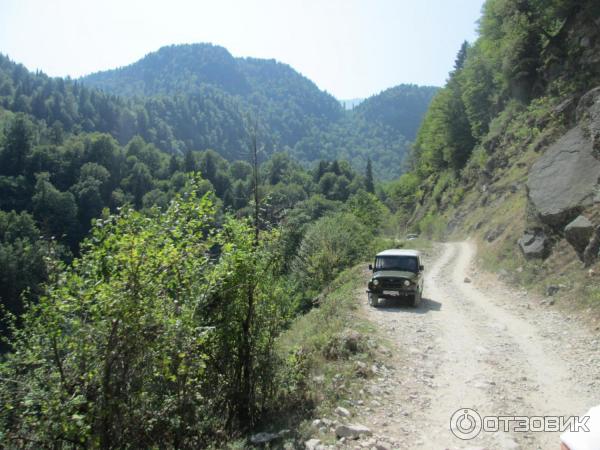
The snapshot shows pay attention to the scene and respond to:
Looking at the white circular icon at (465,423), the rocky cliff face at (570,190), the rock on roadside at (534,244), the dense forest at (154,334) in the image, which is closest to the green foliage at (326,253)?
the rock on roadside at (534,244)

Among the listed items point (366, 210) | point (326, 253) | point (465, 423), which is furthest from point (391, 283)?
point (366, 210)

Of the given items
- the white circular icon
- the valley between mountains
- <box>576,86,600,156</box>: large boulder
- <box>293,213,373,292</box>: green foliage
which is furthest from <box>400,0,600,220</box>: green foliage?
the white circular icon

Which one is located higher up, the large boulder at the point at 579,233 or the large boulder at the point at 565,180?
the large boulder at the point at 565,180

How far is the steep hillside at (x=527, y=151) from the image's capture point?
52.7 ft

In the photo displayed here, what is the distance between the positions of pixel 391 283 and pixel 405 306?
3.49ft

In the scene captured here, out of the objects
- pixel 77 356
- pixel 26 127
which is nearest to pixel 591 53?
pixel 77 356

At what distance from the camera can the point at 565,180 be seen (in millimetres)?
17031

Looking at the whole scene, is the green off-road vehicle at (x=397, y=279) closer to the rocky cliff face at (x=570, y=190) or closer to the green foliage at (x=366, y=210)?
the rocky cliff face at (x=570, y=190)

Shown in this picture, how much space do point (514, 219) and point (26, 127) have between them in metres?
124

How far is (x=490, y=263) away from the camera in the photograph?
21.4m

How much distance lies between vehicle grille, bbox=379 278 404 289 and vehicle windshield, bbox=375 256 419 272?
3.17 ft

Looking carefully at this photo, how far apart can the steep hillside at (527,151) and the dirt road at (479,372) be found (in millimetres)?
2323

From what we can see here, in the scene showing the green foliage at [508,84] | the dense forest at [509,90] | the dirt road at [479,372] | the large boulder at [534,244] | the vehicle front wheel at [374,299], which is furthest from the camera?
the green foliage at [508,84]

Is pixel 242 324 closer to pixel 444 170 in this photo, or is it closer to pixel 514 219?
pixel 514 219
